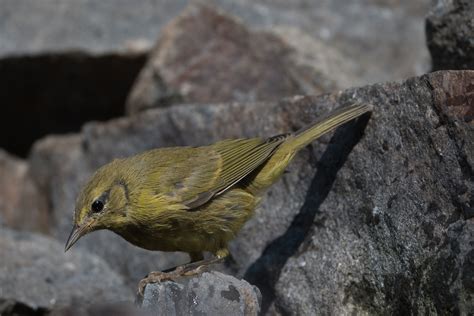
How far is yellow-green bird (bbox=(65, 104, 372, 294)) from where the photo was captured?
4734 mm

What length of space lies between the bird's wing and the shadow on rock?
1.03 ft

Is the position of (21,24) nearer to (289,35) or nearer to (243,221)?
(289,35)

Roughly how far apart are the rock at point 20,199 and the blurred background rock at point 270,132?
0.02 meters

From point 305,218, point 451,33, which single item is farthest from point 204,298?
point 451,33

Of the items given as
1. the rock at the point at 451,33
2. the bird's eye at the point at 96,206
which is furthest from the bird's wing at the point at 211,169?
the rock at the point at 451,33

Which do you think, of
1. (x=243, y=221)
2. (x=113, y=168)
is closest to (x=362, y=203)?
(x=243, y=221)

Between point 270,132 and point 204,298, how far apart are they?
5.67 feet

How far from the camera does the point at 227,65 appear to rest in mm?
7008

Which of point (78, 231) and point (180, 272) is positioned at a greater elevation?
point (180, 272)

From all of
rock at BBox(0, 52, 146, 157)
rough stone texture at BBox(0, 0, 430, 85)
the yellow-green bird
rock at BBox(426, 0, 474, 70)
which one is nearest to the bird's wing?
the yellow-green bird

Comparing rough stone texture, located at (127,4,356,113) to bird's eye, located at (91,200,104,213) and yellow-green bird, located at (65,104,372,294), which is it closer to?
yellow-green bird, located at (65,104,372,294)

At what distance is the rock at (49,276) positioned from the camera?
5.51 m

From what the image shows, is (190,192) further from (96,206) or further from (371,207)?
(371,207)

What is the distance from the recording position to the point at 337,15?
26.9ft
